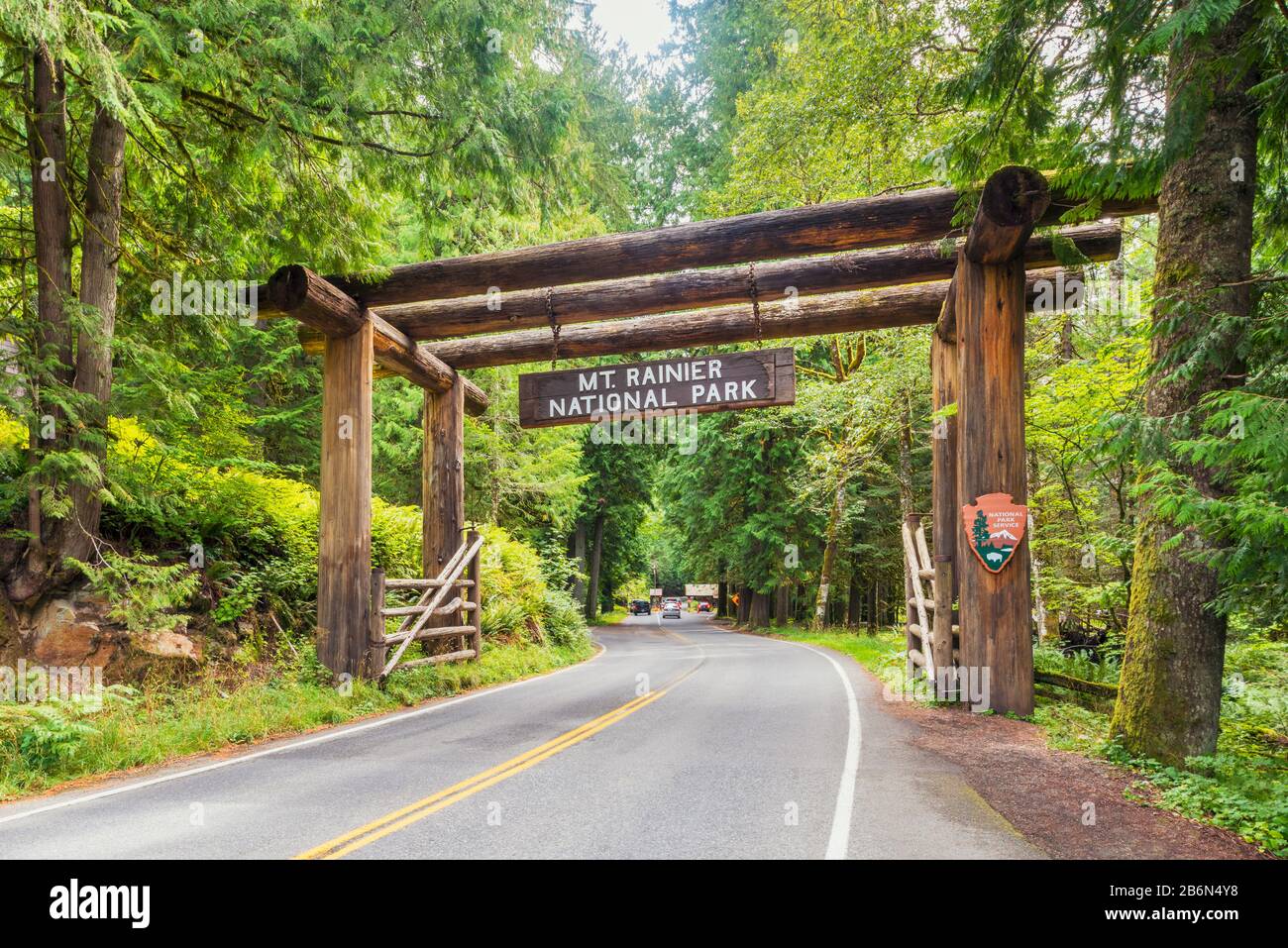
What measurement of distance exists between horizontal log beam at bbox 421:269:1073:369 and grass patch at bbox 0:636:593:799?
5153mm

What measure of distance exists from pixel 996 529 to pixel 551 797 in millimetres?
5582

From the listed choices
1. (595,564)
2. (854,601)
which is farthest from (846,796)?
(595,564)

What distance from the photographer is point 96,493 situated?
7.68 m

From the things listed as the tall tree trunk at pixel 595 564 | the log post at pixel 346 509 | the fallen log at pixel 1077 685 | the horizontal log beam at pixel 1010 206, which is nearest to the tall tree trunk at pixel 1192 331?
the horizontal log beam at pixel 1010 206

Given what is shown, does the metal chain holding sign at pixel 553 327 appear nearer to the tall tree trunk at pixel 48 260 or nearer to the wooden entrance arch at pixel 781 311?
the wooden entrance arch at pixel 781 311

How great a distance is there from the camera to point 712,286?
31.2 ft

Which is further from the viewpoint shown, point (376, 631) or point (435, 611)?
point (435, 611)

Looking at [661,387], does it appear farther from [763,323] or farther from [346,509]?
[346,509]

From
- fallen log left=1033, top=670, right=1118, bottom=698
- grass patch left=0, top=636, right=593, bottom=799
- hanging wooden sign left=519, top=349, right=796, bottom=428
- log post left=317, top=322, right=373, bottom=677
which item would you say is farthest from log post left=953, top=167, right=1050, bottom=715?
log post left=317, top=322, right=373, bottom=677

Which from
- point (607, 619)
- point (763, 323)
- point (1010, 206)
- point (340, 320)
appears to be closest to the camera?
point (1010, 206)

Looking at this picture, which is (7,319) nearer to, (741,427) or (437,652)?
(437,652)

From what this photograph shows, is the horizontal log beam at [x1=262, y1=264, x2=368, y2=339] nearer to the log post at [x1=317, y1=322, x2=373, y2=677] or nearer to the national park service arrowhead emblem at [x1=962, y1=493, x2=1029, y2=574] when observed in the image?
the log post at [x1=317, y1=322, x2=373, y2=677]

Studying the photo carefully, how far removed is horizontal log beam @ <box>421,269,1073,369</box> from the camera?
9.84m
